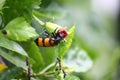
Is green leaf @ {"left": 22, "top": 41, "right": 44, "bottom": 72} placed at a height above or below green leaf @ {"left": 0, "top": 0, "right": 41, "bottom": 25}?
below

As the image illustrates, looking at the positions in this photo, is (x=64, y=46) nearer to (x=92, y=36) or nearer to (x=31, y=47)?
(x=31, y=47)

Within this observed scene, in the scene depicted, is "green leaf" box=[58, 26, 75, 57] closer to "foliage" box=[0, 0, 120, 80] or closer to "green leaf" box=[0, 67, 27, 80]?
"foliage" box=[0, 0, 120, 80]

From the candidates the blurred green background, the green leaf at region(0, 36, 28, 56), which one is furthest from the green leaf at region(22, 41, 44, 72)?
the blurred green background

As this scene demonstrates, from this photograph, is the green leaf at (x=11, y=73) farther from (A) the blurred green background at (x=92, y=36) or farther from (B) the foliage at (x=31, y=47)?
(A) the blurred green background at (x=92, y=36)

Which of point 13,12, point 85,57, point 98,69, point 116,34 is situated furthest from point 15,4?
point 116,34

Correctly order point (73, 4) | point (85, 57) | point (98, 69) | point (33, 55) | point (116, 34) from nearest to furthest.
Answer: point (33, 55) → point (85, 57) → point (73, 4) → point (98, 69) → point (116, 34)

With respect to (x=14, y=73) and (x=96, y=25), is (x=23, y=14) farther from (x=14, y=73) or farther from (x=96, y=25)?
(x=96, y=25)

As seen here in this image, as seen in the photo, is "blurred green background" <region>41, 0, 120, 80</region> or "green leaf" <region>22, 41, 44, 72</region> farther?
"blurred green background" <region>41, 0, 120, 80</region>
